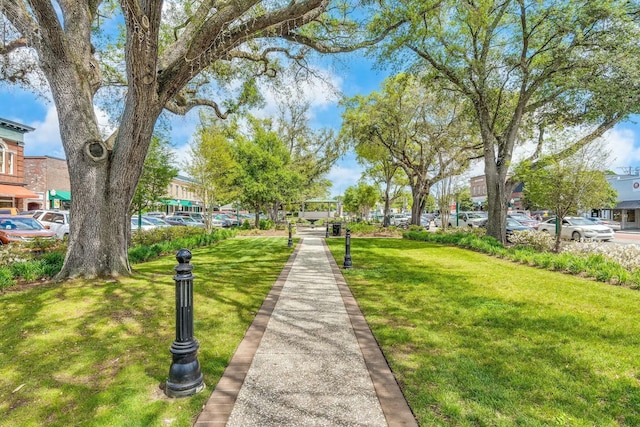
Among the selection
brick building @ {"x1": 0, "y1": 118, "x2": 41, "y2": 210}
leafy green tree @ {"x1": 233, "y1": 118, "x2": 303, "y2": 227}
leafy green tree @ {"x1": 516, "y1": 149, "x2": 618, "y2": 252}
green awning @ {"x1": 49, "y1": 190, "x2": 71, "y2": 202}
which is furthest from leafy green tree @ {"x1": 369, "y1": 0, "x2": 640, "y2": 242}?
green awning @ {"x1": 49, "y1": 190, "x2": 71, "y2": 202}

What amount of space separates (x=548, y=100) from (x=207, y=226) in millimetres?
17990

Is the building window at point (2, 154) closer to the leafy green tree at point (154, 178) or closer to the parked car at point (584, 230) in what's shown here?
the leafy green tree at point (154, 178)

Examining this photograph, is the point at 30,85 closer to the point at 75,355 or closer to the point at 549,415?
the point at 75,355

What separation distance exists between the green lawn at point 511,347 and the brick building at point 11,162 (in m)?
31.6

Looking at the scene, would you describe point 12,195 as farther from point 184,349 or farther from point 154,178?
point 184,349

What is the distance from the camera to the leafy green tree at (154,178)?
589 inches

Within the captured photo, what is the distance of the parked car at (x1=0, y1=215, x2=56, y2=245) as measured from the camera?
1204 cm

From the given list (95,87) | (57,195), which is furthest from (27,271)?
(57,195)

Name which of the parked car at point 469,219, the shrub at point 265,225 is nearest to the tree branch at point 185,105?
the shrub at point 265,225

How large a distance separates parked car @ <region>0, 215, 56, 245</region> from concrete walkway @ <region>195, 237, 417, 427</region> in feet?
38.7

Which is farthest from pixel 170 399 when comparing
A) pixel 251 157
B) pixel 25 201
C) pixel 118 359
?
pixel 25 201

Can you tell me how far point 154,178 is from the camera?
15367mm

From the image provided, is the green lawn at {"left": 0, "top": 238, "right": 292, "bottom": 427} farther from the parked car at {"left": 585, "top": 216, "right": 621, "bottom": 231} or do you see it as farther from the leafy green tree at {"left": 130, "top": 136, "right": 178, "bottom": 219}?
the parked car at {"left": 585, "top": 216, "right": 621, "bottom": 231}

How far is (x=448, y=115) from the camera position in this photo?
2111 centimetres
